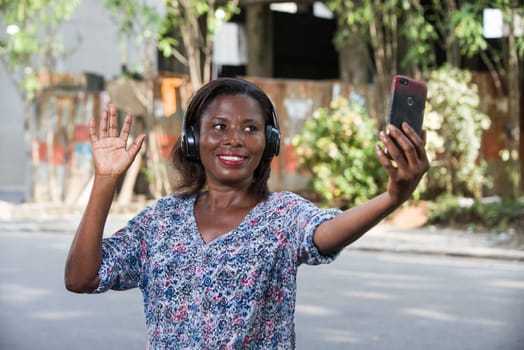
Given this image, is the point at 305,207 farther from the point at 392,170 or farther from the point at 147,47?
the point at 147,47

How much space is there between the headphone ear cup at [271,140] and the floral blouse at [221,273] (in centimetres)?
22

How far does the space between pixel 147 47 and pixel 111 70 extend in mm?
9002

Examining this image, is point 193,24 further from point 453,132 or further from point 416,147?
point 416,147

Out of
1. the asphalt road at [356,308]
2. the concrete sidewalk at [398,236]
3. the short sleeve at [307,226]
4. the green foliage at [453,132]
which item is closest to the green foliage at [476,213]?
the concrete sidewalk at [398,236]

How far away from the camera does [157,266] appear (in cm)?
257

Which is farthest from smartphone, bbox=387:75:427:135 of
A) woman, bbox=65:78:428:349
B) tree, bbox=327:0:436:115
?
tree, bbox=327:0:436:115

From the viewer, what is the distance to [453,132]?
14.5m

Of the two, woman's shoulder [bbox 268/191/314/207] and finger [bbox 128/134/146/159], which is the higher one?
finger [bbox 128/134/146/159]

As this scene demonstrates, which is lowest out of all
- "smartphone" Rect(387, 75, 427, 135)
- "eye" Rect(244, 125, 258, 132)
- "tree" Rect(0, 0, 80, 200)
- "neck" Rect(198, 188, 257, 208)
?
"neck" Rect(198, 188, 257, 208)

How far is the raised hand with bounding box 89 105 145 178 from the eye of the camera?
253 centimetres

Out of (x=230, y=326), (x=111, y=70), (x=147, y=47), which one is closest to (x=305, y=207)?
(x=230, y=326)

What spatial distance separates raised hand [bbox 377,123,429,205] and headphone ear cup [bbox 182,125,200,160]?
777mm

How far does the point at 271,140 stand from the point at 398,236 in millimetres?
10169

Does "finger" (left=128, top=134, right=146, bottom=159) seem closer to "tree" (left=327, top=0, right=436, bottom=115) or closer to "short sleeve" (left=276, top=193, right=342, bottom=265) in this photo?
"short sleeve" (left=276, top=193, right=342, bottom=265)
